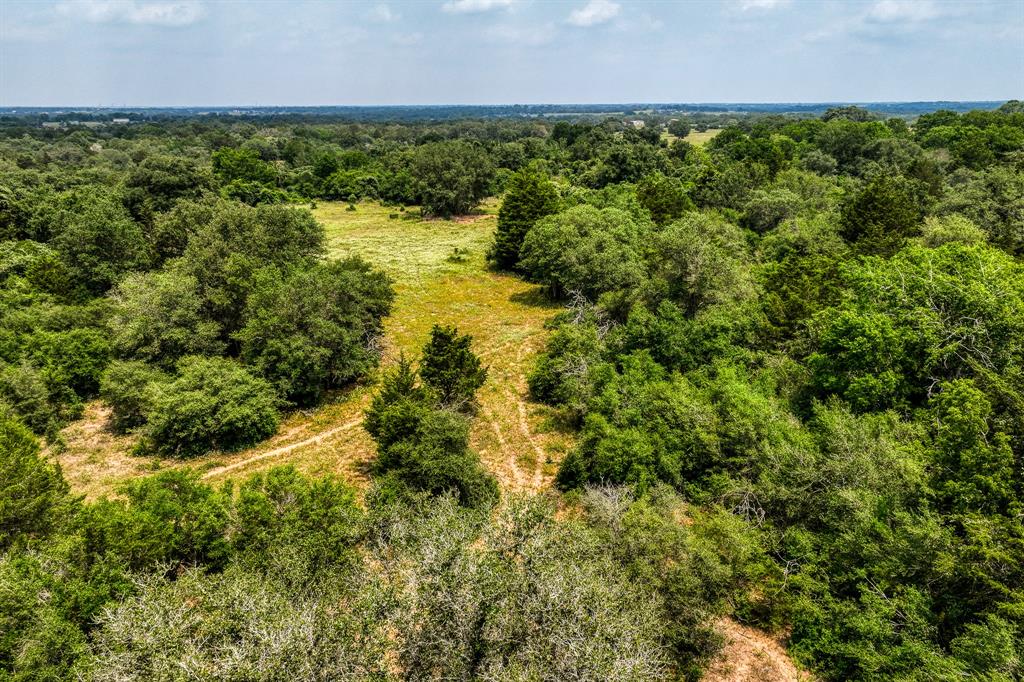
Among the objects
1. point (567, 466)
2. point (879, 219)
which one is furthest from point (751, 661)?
point (879, 219)

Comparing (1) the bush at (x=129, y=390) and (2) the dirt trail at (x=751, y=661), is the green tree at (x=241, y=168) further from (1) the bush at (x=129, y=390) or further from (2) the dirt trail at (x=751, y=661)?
(2) the dirt trail at (x=751, y=661)

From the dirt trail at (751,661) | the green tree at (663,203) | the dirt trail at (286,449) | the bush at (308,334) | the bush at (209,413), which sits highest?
the green tree at (663,203)

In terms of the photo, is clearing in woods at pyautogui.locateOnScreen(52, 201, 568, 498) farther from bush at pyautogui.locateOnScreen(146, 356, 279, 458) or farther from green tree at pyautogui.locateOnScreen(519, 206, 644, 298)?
green tree at pyautogui.locateOnScreen(519, 206, 644, 298)

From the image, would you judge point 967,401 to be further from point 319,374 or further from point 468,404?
point 319,374

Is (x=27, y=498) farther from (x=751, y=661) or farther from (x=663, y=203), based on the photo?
(x=663, y=203)

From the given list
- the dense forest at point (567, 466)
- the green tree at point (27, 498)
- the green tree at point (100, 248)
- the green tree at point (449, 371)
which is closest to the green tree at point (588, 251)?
the dense forest at point (567, 466)

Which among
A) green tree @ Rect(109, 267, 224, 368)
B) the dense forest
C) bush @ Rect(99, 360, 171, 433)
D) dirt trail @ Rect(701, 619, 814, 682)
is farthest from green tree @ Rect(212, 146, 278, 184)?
dirt trail @ Rect(701, 619, 814, 682)
